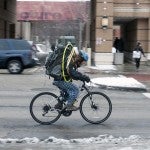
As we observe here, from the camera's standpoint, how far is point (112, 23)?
3328 centimetres

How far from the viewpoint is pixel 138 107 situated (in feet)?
45.4

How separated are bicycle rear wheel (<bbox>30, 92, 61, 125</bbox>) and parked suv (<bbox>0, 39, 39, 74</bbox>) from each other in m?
15.0

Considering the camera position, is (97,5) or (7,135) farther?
(97,5)

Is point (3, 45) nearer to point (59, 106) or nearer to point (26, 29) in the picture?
point (59, 106)

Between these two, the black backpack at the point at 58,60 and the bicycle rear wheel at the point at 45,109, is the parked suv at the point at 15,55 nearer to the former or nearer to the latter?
the bicycle rear wheel at the point at 45,109

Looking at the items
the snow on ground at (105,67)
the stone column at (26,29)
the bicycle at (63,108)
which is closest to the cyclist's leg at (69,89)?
the bicycle at (63,108)

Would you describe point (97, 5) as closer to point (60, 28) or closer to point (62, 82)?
point (62, 82)

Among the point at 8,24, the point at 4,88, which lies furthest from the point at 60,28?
the point at 4,88

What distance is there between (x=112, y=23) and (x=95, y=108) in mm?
22654

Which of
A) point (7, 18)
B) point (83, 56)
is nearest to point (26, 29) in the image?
point (7, 18)

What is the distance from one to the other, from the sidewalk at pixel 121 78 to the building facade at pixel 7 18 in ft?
45.4

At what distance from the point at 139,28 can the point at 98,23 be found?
3.02 meters

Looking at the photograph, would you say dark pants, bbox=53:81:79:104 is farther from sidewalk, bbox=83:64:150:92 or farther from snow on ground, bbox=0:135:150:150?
sidewalk, bbox=83:64:150:92

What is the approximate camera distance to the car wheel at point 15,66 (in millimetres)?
25781
